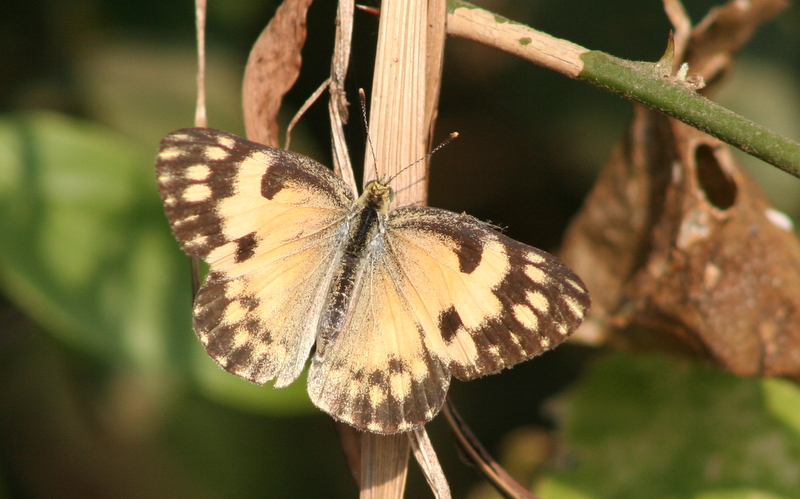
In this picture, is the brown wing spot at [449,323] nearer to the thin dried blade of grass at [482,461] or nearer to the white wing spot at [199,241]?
the thin dried blade of grass at [482,461]

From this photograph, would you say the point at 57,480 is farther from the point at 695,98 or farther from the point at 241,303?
the point at 695,98

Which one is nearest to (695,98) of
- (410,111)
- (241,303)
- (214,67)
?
(410,111)

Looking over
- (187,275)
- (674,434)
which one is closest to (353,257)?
(187,275)

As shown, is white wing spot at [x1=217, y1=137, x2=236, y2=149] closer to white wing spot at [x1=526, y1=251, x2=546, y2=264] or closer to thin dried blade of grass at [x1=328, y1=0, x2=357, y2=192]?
thin dried blade of grass at [x1=328, y1=0, x2=357, y2=192]

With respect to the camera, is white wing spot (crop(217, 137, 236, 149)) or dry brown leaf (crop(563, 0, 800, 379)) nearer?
white wing spot (crop(217, 137, 236, 149))

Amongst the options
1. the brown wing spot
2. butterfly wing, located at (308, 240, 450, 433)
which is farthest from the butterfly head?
the brown wing spot

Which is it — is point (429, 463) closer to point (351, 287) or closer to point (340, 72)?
point (351, 287)
